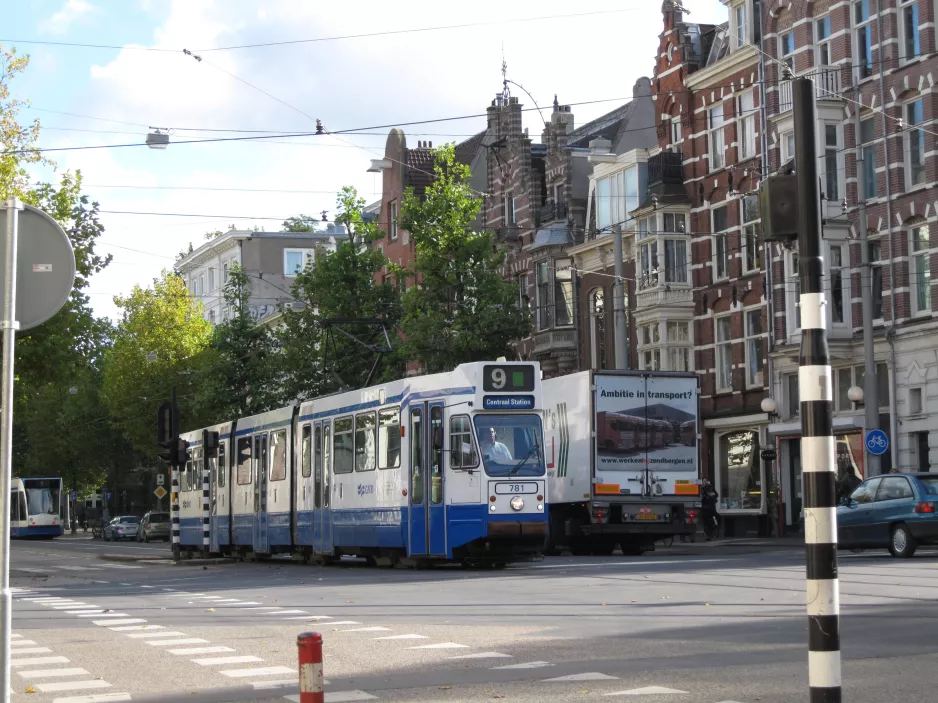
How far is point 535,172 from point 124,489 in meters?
47.1

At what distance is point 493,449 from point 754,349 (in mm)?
23600

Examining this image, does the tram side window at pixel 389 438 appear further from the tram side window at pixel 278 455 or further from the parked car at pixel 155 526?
the parked car at pixel 155 526

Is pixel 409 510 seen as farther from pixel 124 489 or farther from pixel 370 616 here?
pixel 124 489

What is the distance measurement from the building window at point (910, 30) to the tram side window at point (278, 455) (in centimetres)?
1972

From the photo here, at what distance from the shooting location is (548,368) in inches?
2217

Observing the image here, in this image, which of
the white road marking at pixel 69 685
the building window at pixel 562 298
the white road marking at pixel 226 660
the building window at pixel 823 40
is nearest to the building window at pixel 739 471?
the building window at pixel 562 298

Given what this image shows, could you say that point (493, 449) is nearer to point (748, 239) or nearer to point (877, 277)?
point (877, 277)

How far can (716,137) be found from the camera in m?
48.5

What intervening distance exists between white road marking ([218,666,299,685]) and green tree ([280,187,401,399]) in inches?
1616

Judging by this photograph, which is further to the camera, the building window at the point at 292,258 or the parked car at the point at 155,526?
the building window at the point at 292,258

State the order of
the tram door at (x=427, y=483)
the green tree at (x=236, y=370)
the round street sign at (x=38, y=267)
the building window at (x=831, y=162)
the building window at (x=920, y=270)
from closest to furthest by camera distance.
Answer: the round street sign at (x=38, y=267) → the tram door at (x=427, y=483) → the building window at (x=920, y=270) → the building window at (x=831, y=162) → the green tree at (x=236, y=370)

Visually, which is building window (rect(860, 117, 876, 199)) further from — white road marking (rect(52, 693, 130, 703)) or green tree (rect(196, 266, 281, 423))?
white road marking (rect(52, 693, 130, 703))

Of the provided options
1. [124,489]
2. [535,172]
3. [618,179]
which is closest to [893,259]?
[618,179]

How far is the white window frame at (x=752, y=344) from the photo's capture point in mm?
45906
